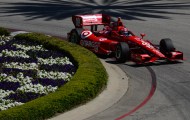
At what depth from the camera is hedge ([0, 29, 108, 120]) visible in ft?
49.4

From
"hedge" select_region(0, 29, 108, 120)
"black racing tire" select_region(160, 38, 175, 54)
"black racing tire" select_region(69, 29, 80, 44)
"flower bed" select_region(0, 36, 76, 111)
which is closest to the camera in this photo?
"hedge" select_region(0, 29, 108, 120)

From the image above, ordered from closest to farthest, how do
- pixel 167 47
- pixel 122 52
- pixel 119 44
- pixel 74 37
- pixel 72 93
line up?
pixel 72 93 < pixel 122 52 < pixel 119 44 < pixel 167 47 < pixel 74 37

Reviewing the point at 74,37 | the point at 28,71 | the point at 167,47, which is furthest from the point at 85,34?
the point at 28,71

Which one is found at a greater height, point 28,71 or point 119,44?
point 119,44

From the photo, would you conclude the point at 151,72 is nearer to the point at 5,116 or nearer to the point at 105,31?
the point at 105,31

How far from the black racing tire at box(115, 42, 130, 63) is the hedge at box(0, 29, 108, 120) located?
1.34m

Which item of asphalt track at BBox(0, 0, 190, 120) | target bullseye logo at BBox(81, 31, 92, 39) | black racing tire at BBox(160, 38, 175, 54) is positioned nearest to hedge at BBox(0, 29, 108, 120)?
asphalt track at BBox(0, 0, 190, 120)

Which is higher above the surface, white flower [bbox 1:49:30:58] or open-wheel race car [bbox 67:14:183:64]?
open-wheel race car [bbox 67:14:183:64]

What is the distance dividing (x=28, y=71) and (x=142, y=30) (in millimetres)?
11802

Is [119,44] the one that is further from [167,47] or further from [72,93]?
[72,93]

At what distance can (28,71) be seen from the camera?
65.8 ft

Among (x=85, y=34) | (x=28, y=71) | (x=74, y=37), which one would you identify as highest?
(x=85, y=34)

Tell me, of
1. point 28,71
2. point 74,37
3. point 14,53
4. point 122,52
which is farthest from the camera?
point 74,37

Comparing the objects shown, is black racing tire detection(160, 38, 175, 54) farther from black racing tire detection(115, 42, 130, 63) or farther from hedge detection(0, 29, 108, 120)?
hedge detection(0, 29, 108, 120)
